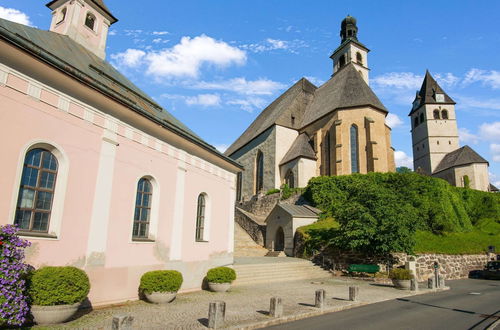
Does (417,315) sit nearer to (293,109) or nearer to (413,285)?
(413,285)

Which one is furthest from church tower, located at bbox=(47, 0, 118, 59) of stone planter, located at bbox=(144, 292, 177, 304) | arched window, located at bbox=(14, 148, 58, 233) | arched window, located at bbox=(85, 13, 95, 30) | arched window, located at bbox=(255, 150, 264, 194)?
arched window, located at bbox=(255, 150, 264, 194)

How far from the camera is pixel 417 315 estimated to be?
9555 millimetres

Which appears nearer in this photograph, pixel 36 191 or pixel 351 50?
pixel 36 191

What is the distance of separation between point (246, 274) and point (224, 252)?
1767 millimetres

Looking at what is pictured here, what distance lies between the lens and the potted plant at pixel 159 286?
10.3 m

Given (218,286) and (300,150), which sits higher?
(300,150)

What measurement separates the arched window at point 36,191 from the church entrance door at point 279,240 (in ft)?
67.5

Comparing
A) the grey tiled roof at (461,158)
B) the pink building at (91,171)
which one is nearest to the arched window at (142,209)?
the pink building at (91,171)

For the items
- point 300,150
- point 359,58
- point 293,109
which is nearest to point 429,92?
point 359,58

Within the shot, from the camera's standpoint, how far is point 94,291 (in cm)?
953

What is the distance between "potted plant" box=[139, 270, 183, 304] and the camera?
1034 centimetres

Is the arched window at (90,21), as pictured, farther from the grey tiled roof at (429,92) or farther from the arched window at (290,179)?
the grey tiled roof at (429,92)

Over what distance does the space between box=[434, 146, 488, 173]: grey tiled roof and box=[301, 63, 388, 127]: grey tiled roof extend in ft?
74.9

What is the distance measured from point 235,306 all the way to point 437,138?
194 feet
